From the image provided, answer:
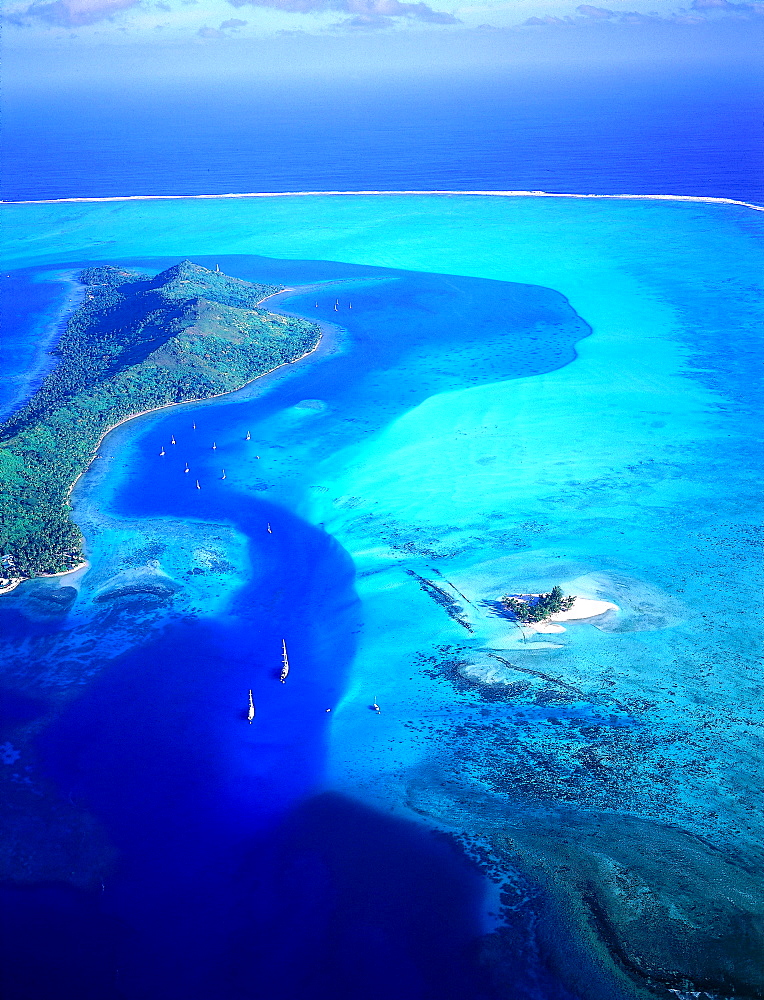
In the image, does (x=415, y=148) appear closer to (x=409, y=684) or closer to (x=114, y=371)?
(x=114, y=371)

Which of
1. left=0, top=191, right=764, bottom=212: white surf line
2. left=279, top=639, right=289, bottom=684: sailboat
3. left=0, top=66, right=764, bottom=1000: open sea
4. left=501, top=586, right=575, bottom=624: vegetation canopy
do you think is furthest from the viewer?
left=0, top=191, right=764, bottom=212: white surf line

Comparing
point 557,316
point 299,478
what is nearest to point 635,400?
point 557,316

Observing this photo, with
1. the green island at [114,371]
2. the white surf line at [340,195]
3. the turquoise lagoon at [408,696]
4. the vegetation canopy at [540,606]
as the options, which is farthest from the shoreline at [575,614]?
the white surf line at [340,195]

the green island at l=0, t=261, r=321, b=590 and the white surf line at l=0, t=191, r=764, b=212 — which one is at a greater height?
the white surf line at l=0, t=191, r=764, b=212

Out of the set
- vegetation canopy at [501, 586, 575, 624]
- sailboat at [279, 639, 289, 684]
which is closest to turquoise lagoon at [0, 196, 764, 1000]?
sailboat at [279, 639, 289, 684]

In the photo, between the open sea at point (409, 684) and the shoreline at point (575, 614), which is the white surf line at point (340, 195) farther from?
the shoreline at point (575, 614)

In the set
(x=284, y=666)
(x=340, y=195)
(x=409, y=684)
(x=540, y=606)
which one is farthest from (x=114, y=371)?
(x=340, y=195)

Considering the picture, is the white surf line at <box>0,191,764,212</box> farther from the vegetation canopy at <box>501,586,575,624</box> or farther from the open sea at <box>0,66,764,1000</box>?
the vegetation canopy at <box>501,586,575,624</box>

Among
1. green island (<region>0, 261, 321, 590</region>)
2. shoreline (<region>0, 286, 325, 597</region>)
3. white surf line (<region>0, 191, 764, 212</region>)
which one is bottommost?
shoreline (<region>0, 286, 325, 597</region>)
